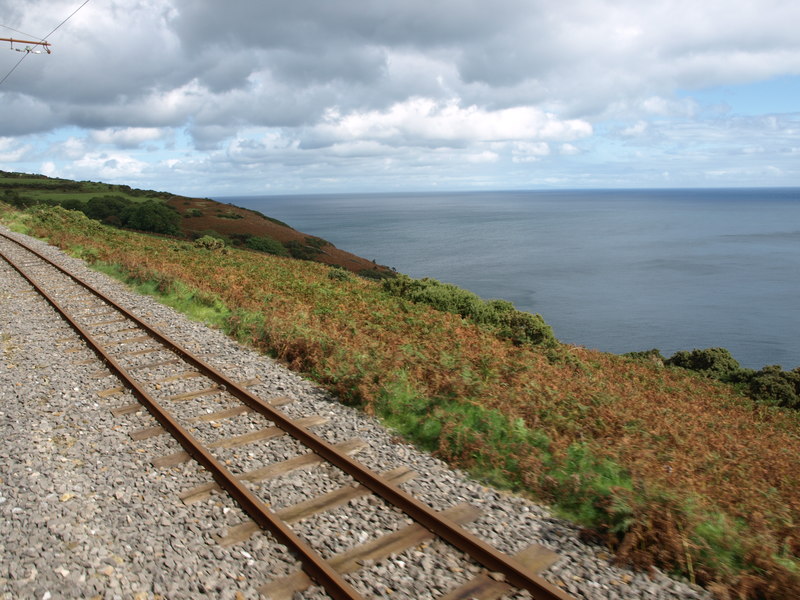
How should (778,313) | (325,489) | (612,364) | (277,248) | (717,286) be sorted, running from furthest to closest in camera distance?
(717,286) < (778,313) < (277,248) < (612,364) < (325,489)

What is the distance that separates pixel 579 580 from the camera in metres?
4.90

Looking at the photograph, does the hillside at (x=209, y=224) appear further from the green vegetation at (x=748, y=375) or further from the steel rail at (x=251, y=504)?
the steel rail at (x=251, y=504)

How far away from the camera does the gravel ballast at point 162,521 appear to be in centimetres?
476

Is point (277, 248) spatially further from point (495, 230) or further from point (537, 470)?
point (495, 230)

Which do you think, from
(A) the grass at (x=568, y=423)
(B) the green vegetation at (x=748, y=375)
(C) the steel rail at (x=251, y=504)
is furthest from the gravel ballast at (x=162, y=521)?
(B) the green vegetation at (x=748, y=375)

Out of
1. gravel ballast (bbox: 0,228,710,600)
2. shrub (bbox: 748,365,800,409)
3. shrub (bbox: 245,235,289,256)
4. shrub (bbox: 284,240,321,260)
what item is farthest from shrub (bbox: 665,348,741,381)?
shrub (bbox: 245,235,289,256)

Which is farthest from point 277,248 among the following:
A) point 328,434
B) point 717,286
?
point 717,286

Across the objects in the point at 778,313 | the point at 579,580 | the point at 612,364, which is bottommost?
the point at 778,313

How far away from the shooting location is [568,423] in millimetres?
8648

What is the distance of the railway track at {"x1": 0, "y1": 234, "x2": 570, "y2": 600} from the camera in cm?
486

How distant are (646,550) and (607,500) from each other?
724 millimetres

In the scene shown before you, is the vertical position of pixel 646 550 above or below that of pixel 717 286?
above

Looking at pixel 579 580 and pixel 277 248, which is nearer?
pixel 579 580

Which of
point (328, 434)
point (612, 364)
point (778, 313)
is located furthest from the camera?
point (778, 313)
